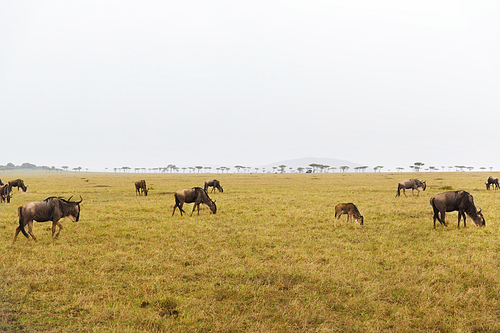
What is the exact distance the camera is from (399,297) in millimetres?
7031

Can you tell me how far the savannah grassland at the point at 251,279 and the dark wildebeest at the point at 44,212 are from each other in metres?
0.83

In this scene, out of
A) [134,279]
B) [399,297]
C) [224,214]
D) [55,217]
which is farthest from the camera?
[224,214]

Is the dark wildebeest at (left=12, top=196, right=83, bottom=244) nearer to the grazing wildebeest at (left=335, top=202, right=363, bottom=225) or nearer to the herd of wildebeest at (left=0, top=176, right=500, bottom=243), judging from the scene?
the herd of wildebeest at (left=0, top=176, right=500, bottom=243)

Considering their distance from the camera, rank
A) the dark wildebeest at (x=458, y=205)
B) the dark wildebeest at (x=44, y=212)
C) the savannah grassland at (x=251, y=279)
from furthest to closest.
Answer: the dark wildebeest at (x=458, y=205)
the dark wildebeest at (x=44, y=212)
the savannah grassland at (x=251, y=279)

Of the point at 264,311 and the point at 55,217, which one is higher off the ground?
the point at 55,217

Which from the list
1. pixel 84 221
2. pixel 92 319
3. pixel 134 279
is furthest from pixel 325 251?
pixel 84 221

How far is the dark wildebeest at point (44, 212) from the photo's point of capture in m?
11.1

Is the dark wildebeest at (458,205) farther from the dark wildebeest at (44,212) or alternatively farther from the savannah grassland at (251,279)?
the dark wildebeest at (44,212)

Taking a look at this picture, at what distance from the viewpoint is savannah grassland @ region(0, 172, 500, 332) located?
597 cm

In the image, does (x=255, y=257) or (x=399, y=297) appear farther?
(x=255, y=257)

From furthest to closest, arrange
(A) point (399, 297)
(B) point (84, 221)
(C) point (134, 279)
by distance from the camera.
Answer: (B) point (84, 221) → (C) point (134, 279) → (A) point (399, 297)

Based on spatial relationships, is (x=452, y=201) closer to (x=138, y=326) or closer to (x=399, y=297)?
(x=399, y=297)

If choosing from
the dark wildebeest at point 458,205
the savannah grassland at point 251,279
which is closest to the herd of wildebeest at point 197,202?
the dark wildebeest at point 458,205

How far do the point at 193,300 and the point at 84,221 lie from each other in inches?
486
